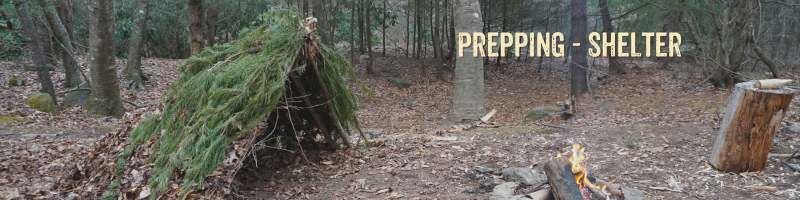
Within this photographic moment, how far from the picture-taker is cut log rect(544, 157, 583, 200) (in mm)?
3094

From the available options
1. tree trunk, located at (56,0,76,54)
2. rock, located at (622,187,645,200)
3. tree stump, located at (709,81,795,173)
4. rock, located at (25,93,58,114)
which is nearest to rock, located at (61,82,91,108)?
rock, located at (25,93,58,114)

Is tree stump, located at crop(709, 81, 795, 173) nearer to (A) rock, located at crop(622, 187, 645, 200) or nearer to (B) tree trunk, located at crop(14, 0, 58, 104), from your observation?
(A) rock, located at crop(622, 187, 645, 200)

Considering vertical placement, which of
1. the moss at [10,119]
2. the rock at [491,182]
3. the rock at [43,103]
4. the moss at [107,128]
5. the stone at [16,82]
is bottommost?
the rock at [491,182]

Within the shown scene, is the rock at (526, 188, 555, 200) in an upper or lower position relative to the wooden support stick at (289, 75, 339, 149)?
lower

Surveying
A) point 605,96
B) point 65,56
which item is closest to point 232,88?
point 65,56

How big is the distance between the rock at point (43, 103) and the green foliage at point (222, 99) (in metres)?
5.81

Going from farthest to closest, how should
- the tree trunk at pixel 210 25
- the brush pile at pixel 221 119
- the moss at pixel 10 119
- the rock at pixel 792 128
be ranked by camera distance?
the tree trunk at pixel 210 25 < the moss at pixel 10 119 < the rock at pixel 792 128 < the brush pile at pixel 221 119

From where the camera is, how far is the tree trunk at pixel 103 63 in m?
7.40

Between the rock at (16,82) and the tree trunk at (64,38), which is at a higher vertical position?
the tree trunk at (64,38)

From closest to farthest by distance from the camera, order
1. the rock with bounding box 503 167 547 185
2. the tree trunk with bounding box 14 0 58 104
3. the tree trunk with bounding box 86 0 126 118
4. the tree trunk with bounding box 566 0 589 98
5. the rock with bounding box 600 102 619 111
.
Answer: the rock with bounding box 503 167 547 185 → the tree trunk with bounding box 86 0 126 118 → the tree trunk with bounding box 14 0 58 104 → the rock with bounding box 600 102 619 111 → the tree trunk with bounding box 566 0 589 98

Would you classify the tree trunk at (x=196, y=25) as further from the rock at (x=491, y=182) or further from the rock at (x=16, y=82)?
the rock at (x=491, y=182)

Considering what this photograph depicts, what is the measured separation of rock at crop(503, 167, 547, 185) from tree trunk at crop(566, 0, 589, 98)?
29.8 feet

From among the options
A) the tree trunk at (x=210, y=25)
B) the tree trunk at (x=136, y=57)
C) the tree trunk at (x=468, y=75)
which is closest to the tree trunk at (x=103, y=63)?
the tree trunk at (x=136, y=57)

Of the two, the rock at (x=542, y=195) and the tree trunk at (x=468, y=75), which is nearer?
the rock at (x=542, y=195)
